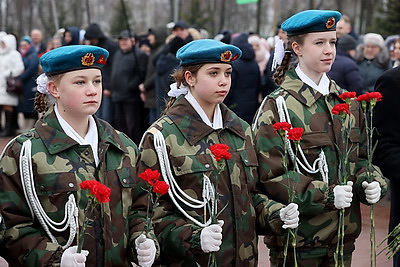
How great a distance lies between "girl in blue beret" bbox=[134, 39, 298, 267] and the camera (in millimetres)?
3922

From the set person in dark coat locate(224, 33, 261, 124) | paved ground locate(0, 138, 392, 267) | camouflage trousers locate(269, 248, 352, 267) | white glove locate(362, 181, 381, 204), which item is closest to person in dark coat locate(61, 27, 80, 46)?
person in dark coat locate(224, 33, 261, 124)

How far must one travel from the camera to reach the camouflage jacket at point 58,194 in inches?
138

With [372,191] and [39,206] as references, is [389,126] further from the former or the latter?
[39,206]

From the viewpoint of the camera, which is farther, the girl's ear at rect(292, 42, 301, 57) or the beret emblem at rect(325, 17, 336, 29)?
the girl's ear at rect(292, 42, 301, 57)

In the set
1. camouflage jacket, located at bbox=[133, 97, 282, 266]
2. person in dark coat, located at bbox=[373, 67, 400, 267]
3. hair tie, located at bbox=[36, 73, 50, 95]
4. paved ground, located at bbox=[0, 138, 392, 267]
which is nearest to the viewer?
hair tie, located at bbox=[36, 73, 50, 95]

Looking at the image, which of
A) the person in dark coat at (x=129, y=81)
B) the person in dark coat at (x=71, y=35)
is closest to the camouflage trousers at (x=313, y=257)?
the person in dark coat at (x=129, y=81)

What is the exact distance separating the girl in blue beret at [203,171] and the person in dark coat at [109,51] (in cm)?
822

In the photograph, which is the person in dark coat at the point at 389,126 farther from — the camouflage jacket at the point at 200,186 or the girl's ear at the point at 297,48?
the camouflage jacket at the point at 200,186

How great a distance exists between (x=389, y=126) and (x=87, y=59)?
197cm

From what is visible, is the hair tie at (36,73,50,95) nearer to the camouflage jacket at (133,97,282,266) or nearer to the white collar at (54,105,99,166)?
the white collar at (54,105,99,166)

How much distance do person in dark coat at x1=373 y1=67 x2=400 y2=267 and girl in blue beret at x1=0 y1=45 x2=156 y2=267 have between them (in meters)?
1.68

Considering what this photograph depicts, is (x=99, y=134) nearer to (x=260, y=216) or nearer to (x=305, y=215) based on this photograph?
(x=260, y=216)

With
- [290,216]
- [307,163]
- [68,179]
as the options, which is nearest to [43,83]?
[68,179]

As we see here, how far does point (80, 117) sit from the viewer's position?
3734 mm
